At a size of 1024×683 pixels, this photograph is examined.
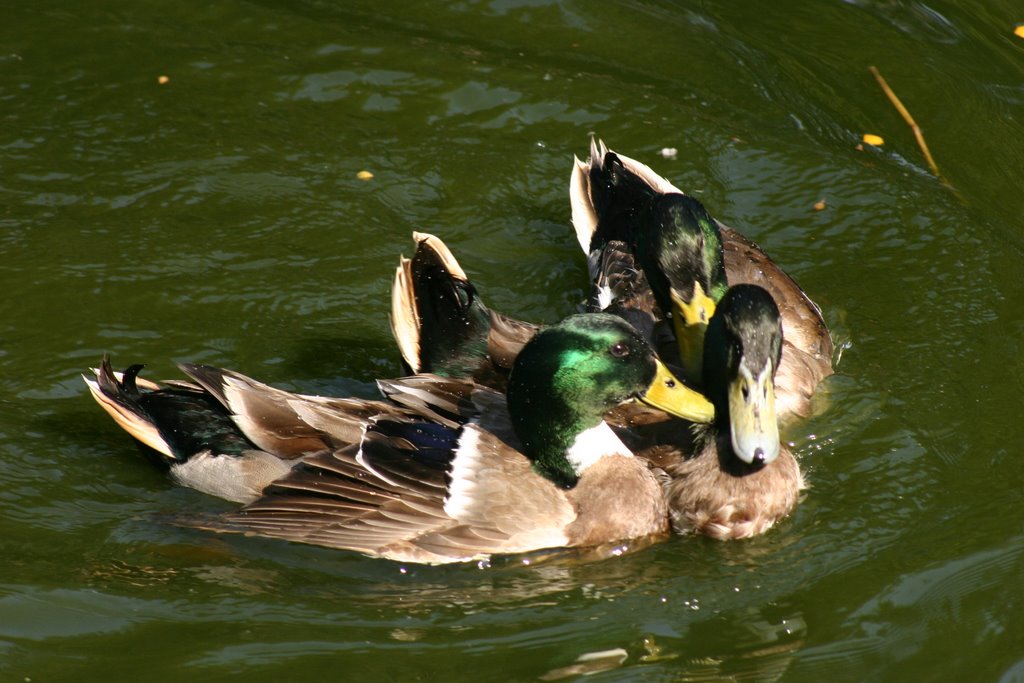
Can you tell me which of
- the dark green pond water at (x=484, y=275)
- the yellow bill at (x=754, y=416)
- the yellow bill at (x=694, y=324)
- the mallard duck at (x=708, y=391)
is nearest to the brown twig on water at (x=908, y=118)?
the dark green pond water at (x=484, y=275)

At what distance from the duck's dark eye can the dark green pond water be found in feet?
2.98

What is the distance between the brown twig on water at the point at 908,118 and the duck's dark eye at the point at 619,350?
354 centimetres

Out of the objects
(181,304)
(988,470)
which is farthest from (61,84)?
(988,470)

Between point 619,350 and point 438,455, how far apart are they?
36.9 inches

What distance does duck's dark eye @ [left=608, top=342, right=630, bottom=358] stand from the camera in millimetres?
5992

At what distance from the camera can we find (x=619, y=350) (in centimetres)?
600

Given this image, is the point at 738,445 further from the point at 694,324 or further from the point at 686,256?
the point at 686,256

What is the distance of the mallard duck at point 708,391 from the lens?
19.8 ft

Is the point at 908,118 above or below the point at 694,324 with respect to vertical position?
above

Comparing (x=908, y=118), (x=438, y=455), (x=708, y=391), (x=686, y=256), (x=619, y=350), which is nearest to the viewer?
(x=619, y=350)

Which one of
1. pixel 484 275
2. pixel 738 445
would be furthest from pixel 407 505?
pixel 484 275

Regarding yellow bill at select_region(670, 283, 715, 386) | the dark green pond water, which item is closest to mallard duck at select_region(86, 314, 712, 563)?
the dark green pond water

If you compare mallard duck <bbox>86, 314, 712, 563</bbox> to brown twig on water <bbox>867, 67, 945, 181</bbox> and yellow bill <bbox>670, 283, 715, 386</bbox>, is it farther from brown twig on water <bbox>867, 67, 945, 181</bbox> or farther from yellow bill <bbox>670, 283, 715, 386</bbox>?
brown twig on water <bbox>867, 67, 945, 181</bbox>

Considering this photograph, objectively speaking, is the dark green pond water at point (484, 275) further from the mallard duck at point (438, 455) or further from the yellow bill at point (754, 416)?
the yellow bill at point (754, 416)
